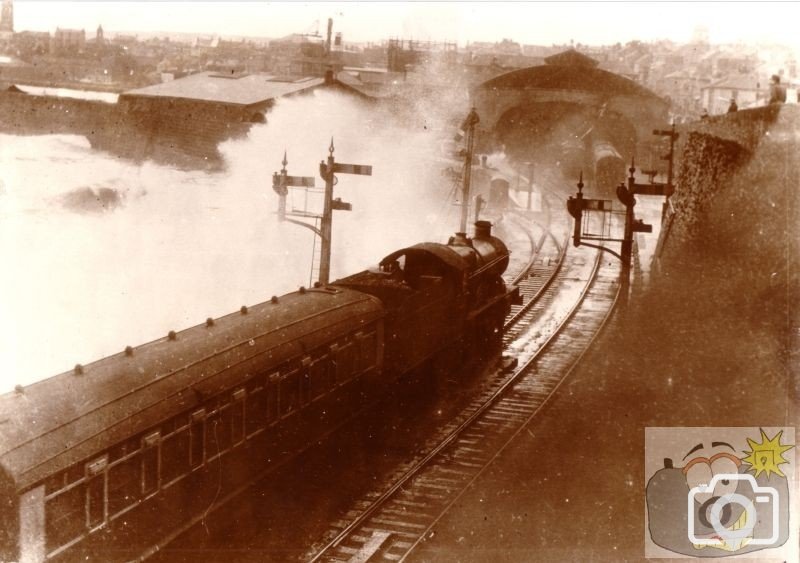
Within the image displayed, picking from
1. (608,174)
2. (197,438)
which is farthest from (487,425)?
(608,174)

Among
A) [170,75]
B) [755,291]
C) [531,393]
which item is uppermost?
[170,75]

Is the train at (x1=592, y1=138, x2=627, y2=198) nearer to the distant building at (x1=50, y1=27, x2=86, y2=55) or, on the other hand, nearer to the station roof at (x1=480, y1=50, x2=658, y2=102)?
the station roof at (x1=480, y1=50, x2=658, y2=102)

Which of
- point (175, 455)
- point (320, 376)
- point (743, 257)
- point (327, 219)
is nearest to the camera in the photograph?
point (175, 455)

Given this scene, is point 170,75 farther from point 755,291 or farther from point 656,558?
point 656,558

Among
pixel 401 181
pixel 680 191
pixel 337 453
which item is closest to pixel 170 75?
pixel 401 181

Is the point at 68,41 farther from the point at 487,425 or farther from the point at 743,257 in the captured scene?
the point at 743,257

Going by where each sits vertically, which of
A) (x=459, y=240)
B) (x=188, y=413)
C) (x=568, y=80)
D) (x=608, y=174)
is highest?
(x=568, y=80)

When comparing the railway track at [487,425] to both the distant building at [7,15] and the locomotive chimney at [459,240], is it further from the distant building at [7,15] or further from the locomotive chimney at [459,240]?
the distant building at [7,15]
